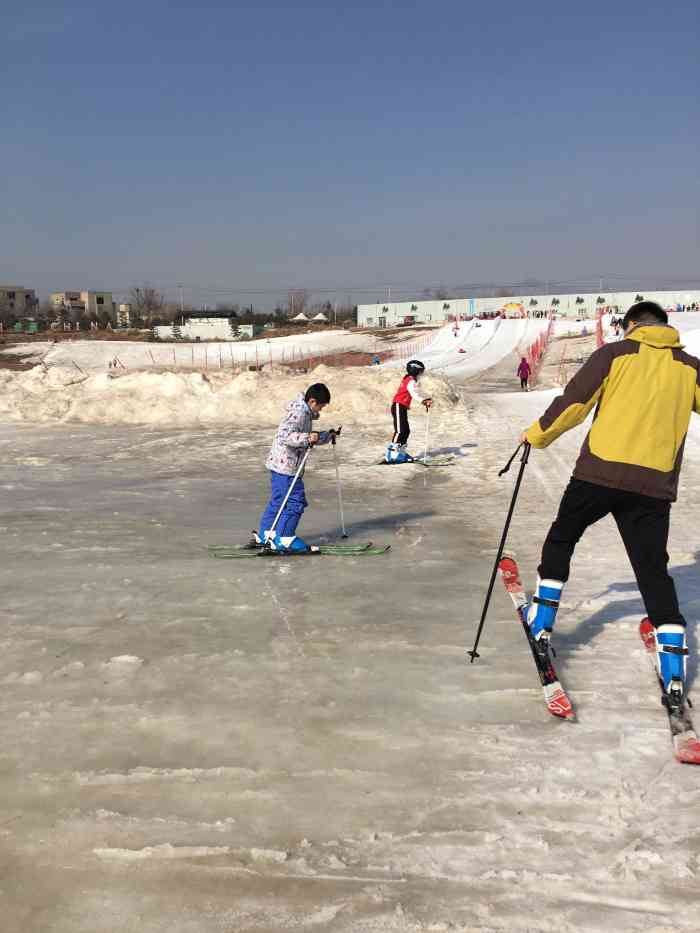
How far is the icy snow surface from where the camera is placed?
8.98 feet

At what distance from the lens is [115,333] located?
86625 mm

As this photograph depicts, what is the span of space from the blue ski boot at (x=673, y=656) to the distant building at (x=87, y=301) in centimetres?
18691

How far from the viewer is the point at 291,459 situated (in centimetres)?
714

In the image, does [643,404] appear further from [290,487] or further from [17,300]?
[17,300]

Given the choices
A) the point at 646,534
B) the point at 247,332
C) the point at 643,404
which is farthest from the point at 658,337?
the point at 247,332

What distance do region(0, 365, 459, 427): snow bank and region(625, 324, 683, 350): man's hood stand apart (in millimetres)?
14175

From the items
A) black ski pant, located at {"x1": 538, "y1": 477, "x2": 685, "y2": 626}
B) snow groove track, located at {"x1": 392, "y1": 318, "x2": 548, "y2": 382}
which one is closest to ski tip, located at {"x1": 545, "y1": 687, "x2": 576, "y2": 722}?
black ski pant, located at {"x1": 538, "y1": 477, "x2": 685, "y2": 626}

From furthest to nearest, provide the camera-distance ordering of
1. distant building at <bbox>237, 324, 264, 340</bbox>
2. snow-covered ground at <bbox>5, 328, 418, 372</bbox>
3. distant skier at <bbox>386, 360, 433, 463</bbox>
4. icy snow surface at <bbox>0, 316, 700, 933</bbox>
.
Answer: distant building at <bbox>237, 324, 264, 340</bbox>, snow-covered ground at <bbox>5, 328, 418, 372</bbox>, distant skier at <bbox>386, 360, 433, 463</bbox>, icy snow surface at <bbox>0, 316, 700, 933</bbox>

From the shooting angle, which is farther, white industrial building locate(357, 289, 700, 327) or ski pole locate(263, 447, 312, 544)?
white industrial building locate(357, 289, 700, 327)

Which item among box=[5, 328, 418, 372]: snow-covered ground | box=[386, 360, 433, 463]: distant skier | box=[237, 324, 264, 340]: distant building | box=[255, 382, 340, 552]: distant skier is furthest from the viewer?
box=[237, 324, 264, 340]: distant building

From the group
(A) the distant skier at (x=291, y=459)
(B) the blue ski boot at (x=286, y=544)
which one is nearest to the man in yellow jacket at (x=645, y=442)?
(A) the distant skier at (x=291, y=459)

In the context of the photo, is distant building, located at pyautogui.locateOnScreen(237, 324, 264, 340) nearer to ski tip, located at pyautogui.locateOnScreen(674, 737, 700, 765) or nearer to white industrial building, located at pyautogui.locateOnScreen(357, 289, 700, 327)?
white industrial building, located at pyautogui.locateOnScreen(357, 289, 700, 327)

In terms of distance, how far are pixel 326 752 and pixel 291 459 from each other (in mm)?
3770

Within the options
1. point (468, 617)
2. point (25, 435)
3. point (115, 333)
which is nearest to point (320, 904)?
point (468, 617)
